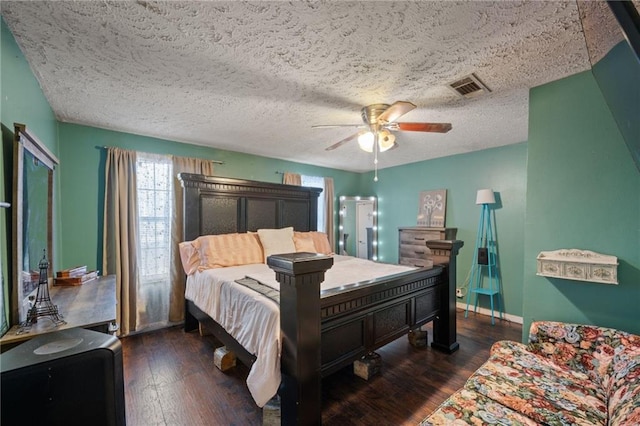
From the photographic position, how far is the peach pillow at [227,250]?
118 inches

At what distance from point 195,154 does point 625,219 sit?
14.4 ft

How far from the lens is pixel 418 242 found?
14.5ft

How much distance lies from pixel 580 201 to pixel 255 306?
2.51 metres

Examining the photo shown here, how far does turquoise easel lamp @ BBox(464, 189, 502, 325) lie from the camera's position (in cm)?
369

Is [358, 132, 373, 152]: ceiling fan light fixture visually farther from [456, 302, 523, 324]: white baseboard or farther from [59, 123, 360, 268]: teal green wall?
[456, 302, 523, 324]: white baseboard

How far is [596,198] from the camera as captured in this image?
1836 millimetres

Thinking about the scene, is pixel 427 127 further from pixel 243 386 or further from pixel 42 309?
pixel 42 309

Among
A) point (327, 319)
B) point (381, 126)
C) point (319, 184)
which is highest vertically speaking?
point (381, 126)

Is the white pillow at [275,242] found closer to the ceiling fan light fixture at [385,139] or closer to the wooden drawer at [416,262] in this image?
the ceiling fan light fixture at [385,139]

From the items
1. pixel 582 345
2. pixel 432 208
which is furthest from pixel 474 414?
pixel 432 208

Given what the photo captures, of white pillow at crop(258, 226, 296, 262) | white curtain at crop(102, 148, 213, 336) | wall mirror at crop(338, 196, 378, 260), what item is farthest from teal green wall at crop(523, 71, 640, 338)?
white curtain at crop(102, 148, 213, 336)

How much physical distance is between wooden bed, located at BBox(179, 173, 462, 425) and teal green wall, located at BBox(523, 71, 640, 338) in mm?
818

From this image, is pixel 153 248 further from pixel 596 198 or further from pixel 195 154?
pixel 596 198

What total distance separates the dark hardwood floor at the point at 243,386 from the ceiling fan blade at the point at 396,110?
2.25 m
